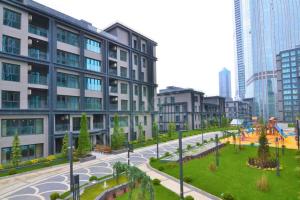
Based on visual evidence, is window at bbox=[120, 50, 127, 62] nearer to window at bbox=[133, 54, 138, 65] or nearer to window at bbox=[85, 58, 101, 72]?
window at bbox=[133, 54, 138, 65]

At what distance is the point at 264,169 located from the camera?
74.1 feet

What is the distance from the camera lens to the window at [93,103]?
4012 centimetres

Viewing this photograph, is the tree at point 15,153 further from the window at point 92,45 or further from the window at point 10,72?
the window at point 92,45

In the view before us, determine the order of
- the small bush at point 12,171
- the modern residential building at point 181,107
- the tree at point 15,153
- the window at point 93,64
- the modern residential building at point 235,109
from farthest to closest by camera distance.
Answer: the modern residential building at point 235,109 → the modern residential building at point 181,107 → the window at point 93,64 → the tree at point 15,153 → the small bush at point 12,171

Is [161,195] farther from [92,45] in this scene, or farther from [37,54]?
[92,45]

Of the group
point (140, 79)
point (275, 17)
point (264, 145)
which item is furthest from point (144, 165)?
point (275, 17)

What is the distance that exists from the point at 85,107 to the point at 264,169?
28954 mm

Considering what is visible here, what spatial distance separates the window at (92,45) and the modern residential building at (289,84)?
117009mm

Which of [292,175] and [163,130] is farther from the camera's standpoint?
[163,130]

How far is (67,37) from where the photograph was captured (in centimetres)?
3731

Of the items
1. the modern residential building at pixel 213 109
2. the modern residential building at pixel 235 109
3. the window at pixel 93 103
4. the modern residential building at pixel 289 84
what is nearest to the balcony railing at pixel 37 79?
the window at pixel 93 103

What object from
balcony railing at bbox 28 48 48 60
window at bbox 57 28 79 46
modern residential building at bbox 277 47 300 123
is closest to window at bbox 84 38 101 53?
window at bbox 57 28 79 46

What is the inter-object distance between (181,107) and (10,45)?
201 feet

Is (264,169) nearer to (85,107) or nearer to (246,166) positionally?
(246,166)
